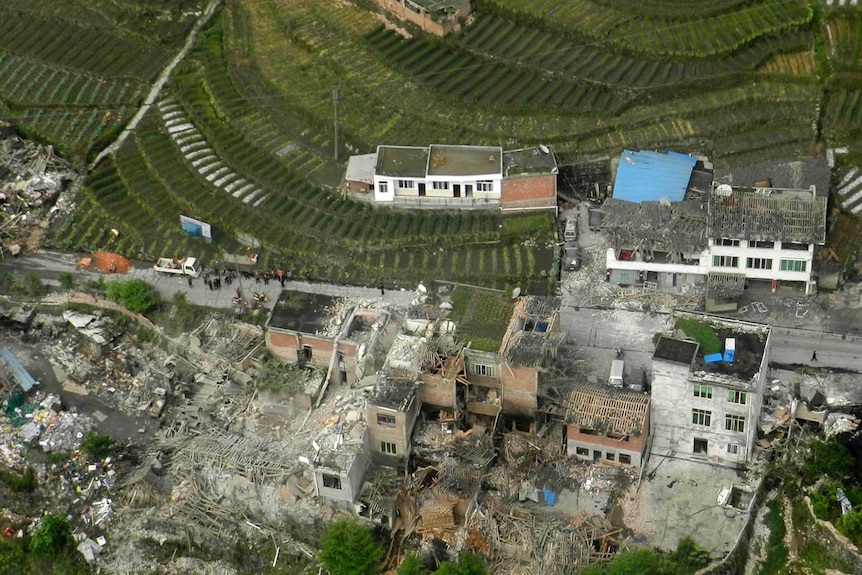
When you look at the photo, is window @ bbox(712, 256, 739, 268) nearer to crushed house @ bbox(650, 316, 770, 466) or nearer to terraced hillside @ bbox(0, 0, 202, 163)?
crushed house @ bbox(650, 316, 770, 466)

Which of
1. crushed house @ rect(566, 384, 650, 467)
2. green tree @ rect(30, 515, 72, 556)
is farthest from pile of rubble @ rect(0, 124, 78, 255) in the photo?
crushed house @ rect(566, 384, 650, 467)

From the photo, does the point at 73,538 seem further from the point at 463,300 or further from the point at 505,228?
the point at 505,228

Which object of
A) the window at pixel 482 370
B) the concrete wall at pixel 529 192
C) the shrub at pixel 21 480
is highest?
the concrete wall at pixel 529 192

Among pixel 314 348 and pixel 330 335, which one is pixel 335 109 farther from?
pixel 314 348

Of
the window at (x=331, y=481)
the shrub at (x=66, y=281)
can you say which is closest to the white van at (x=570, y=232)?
the window at (x=331, y=481)

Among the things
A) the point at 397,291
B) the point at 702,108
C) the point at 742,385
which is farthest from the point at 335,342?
the point at 702,108

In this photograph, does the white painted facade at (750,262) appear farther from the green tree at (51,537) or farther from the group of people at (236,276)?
the green tree at (51,537)
